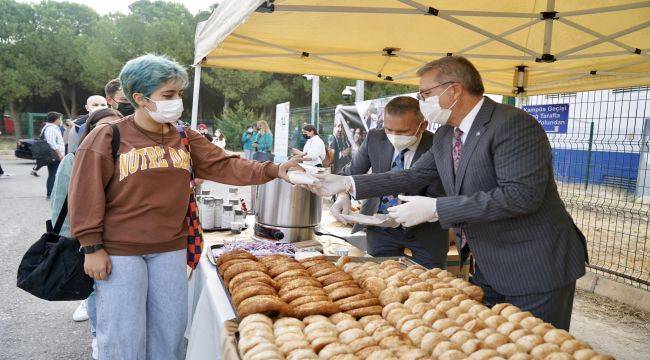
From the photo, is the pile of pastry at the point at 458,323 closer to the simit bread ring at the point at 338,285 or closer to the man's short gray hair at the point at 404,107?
the simit bread ring at the point at 338,285

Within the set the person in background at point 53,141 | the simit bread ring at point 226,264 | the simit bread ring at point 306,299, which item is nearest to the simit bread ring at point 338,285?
the simit bread ring at point 306,299

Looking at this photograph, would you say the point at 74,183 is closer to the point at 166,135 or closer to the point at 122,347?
the point at 166,135

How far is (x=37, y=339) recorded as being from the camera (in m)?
3.92

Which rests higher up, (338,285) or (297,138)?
(297,138)

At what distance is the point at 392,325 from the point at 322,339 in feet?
1.13

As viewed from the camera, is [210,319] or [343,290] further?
[210,319]

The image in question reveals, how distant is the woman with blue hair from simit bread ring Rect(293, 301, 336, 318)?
0.93m

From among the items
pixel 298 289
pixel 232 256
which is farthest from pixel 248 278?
pixel 232 256

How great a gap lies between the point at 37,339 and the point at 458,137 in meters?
3.81

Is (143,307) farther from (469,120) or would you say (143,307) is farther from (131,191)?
(469,120)

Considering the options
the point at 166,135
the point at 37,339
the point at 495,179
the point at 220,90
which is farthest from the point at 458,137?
the point at 220,90

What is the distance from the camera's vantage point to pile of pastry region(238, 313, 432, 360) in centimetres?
148

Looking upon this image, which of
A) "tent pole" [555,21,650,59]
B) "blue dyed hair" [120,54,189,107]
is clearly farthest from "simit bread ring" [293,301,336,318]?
"tent pole" [555,21,650,59]

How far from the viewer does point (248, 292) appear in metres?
1.89
